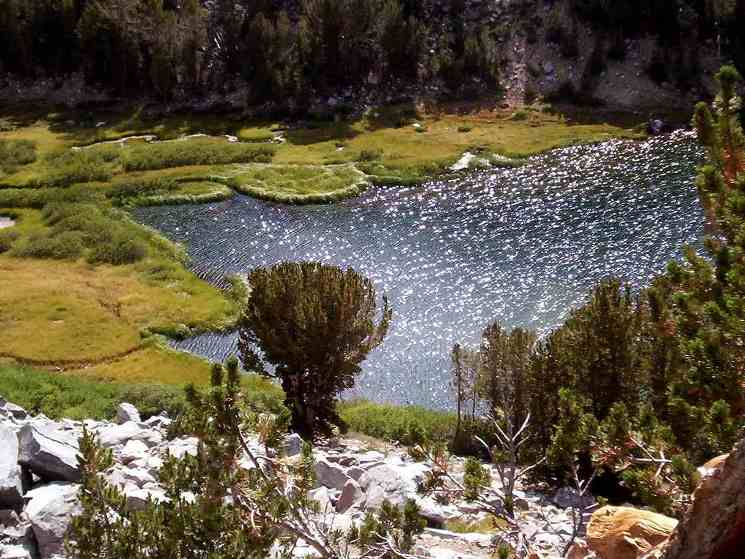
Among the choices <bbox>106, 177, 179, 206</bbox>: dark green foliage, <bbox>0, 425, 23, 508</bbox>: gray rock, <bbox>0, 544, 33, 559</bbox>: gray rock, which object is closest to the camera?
<bbox>0, 544, 33, 559</bbox>: gray rock

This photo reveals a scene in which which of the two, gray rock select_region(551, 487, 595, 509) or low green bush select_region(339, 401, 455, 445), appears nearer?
gray rock select_region(551, 487, 595, 509)

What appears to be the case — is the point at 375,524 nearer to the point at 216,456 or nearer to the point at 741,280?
the point at 216,456

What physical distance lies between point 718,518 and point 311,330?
78.7 feet

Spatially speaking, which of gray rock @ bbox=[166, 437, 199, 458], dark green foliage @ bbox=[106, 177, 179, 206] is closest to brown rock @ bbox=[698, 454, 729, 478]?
gray rock @ bbox=[166, 437, 199, 458]

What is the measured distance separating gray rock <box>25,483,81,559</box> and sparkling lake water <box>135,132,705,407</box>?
26728 mm

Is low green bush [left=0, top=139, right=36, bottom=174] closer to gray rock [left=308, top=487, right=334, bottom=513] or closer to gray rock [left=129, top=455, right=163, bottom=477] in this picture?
gray rock [left=129, top=455, right=163, bottom=477]

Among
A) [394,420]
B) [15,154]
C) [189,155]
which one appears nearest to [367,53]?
[189,155]

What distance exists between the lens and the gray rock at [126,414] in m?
27.9

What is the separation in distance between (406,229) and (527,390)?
119 ft

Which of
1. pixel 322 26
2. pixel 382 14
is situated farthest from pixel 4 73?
pixel 382 14

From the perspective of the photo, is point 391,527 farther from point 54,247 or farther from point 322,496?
point 54,247

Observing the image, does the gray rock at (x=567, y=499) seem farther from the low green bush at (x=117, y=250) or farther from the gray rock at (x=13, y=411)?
the low green bush at (x=117, y=250)

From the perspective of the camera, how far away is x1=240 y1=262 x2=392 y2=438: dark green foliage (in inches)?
1270

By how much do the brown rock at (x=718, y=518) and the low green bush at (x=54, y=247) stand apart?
196 ft
